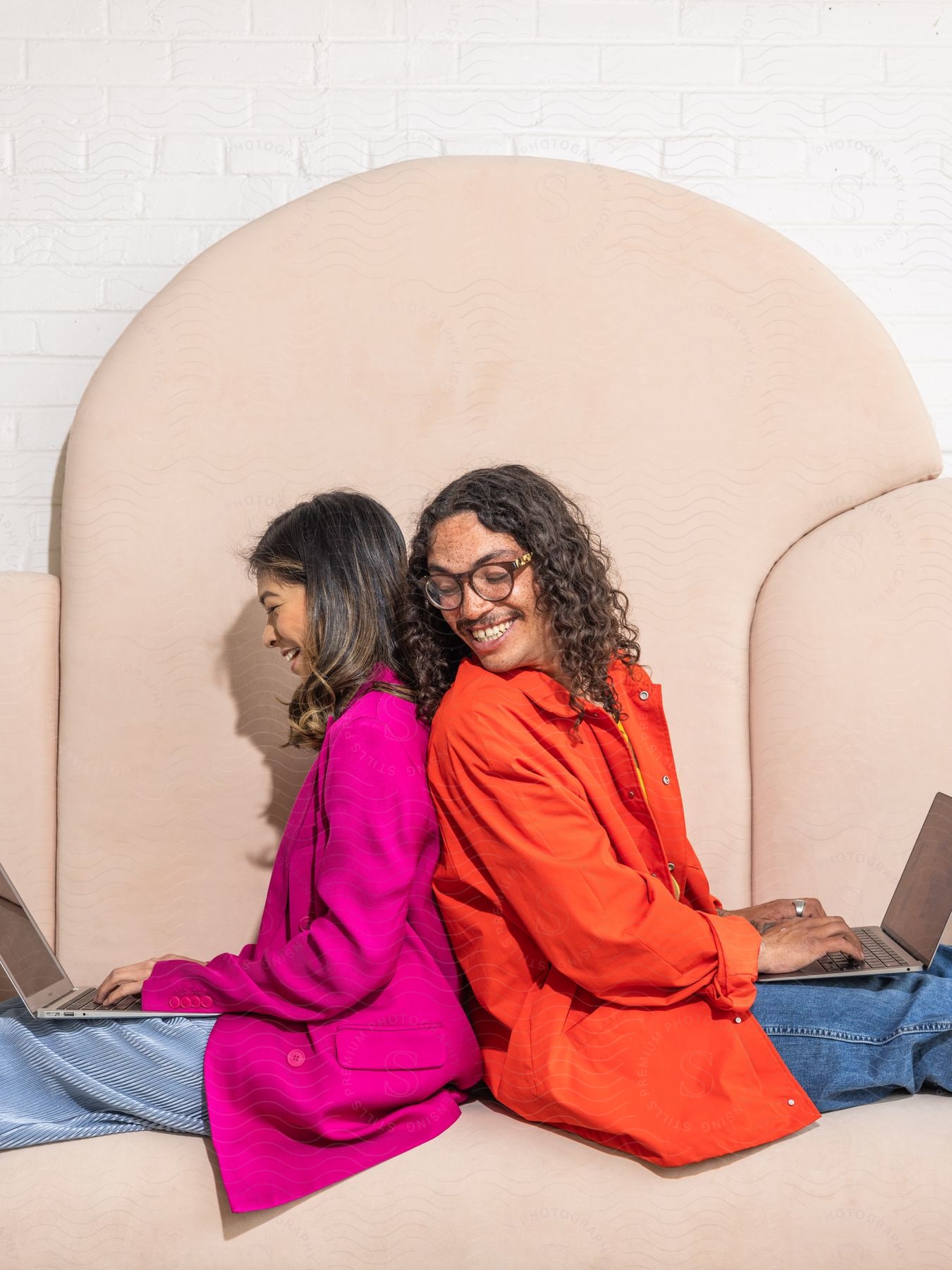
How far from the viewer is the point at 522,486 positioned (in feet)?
5.36

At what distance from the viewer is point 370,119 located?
2320mm

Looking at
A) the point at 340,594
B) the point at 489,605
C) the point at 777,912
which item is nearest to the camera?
the point at 489,605

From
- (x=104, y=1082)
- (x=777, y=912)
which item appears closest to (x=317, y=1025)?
(x=104, y=1082)

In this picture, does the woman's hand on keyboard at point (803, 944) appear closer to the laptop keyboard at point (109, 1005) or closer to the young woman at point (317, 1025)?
the young woman at point (317, 1025)

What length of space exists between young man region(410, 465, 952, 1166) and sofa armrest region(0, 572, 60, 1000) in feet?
2.73

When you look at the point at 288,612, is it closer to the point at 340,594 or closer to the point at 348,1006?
the point at 340,594

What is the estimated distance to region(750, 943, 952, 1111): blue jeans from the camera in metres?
1.54

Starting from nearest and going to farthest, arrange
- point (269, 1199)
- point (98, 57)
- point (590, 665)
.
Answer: point (269, 1199)
point (590, 665)
point (98, 57)

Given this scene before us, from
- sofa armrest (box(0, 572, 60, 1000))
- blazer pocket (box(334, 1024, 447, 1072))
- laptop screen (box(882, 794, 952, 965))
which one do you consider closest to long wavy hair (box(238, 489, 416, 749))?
blazer pocket (box(334, 1024, 447, 1072))

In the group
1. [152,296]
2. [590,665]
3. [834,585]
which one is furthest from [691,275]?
[152,296]

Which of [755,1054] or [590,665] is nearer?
[755,1054]

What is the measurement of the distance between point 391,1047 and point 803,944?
1.92 ft

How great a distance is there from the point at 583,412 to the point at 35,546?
115 cm

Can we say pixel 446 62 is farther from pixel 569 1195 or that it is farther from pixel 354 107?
pixel 569 1195
